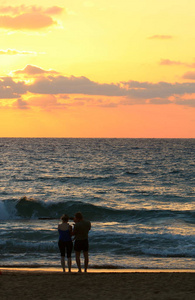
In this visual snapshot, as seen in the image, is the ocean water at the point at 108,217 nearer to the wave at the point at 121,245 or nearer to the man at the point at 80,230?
the wave at the point at 121,245

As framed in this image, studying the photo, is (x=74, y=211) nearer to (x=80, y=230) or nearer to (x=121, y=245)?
(x=121, y=245)

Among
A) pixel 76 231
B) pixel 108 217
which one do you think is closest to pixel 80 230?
pixel 76 231

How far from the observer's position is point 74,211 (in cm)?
3100

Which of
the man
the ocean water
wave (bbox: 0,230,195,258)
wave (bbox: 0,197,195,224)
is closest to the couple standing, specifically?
the man

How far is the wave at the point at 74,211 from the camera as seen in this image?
26.8 m
